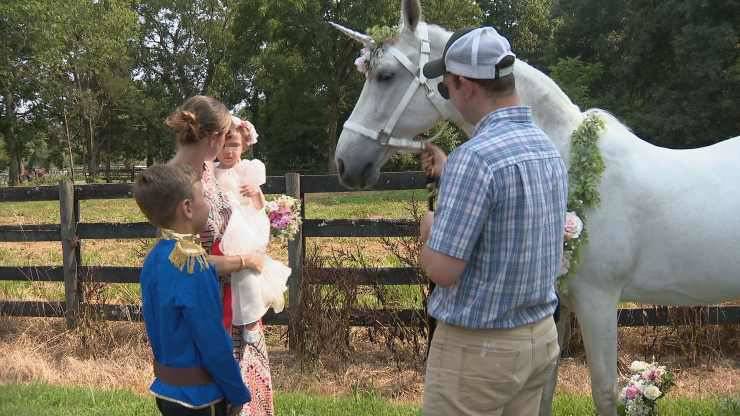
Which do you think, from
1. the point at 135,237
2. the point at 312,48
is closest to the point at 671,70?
the point at 312,48

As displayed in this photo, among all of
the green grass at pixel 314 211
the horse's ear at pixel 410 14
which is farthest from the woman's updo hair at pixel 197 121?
the green grass at pixel 314 211

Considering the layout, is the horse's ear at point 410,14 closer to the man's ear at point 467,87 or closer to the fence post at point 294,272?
the man's ear at point 467,87

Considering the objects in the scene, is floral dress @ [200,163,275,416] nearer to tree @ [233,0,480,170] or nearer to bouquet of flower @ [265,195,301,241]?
bouquet of flower @ [265,195,301,241]

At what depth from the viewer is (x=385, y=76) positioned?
11.1ft

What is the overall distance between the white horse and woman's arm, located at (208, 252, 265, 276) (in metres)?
0.75

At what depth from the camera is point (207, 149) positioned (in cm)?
281

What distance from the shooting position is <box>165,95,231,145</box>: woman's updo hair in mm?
2744

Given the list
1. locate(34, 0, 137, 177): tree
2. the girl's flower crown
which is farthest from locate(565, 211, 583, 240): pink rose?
locate(34, 0, 137, 177): tree

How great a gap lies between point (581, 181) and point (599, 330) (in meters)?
0.77

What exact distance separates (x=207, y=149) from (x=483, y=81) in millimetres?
1447

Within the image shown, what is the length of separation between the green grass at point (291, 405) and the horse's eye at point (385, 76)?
7.66 feet

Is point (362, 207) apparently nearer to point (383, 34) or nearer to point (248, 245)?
point (383, 34)

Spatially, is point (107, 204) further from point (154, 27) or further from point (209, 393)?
point (154, 27)

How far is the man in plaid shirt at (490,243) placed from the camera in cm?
175
